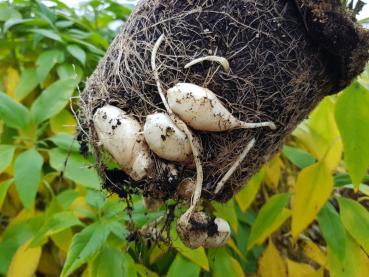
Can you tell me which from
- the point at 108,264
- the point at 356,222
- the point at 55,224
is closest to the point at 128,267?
the point at 108,264

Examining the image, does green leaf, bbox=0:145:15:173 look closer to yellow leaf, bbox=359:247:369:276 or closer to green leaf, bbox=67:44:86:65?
green leaf, bbox=67:44:86:65

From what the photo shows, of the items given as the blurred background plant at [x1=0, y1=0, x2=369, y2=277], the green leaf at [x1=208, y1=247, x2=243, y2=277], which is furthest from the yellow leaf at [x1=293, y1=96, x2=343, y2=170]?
Result: the green leaf at [x1=208, y1=247, x2=243, y2=277]

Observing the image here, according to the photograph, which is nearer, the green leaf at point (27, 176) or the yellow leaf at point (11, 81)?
the green leaf at point (27, 176)

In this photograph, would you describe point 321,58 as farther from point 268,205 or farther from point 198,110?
point 268,205

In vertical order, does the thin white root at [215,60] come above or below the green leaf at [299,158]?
above

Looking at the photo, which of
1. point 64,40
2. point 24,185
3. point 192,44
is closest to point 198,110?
point 192,44

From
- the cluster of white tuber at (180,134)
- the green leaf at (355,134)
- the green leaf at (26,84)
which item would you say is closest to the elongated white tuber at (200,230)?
the cluster of white tuber at (180,134)

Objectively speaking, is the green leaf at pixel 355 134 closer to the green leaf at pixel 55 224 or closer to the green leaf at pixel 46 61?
the green leaf at pixel 55 224
